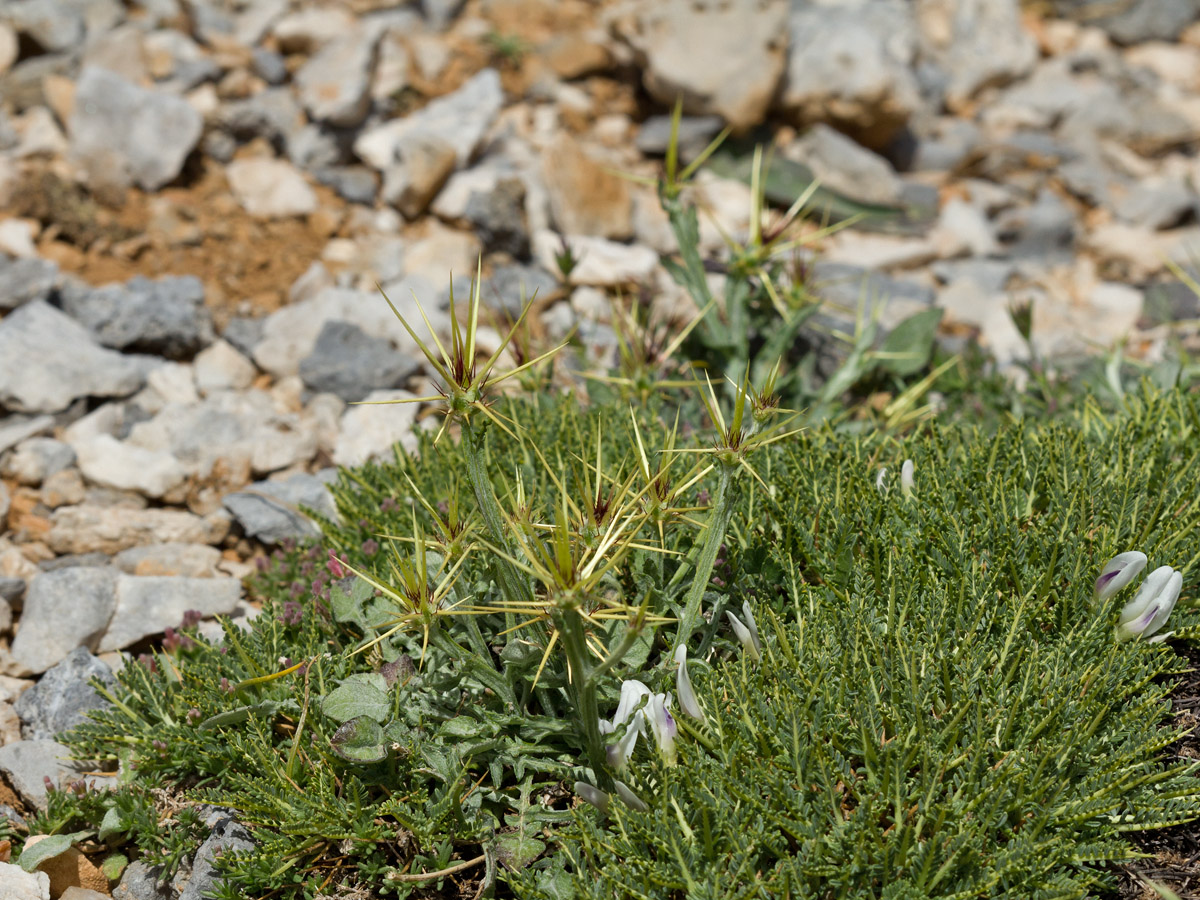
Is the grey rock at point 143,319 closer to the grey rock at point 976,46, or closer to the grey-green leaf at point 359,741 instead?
the grey-green leaf at point 359,741

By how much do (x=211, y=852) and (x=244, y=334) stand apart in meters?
3.07

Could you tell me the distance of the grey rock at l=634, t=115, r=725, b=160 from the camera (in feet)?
22.0

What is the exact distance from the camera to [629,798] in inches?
83.4

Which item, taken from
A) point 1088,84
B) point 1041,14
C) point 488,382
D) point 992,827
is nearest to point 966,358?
point 992,827

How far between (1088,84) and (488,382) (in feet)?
28.1

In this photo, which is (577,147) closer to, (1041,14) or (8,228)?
(8,228)

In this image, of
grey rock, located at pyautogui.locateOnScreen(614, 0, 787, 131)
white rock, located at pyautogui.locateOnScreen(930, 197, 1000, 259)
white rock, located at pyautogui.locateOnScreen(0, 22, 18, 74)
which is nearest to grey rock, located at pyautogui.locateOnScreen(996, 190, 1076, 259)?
white rock, located at pyautogui.locateOnScreen(930, 197, 1000, 259)

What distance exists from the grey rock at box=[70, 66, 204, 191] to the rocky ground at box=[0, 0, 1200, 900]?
0.06 feet

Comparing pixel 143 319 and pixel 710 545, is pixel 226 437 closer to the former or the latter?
pixel 143 319

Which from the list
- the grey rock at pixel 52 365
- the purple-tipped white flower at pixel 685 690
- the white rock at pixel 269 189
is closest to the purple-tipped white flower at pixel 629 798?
the purple-tipped white flower at pixel 685 690

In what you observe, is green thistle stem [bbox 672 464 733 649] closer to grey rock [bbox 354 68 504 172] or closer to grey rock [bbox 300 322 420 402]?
grey rock [bbox 300 322 420 402]

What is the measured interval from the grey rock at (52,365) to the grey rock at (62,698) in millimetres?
1631

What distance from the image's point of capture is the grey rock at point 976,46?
836cm

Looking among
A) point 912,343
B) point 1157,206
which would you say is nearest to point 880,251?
point 912,343
